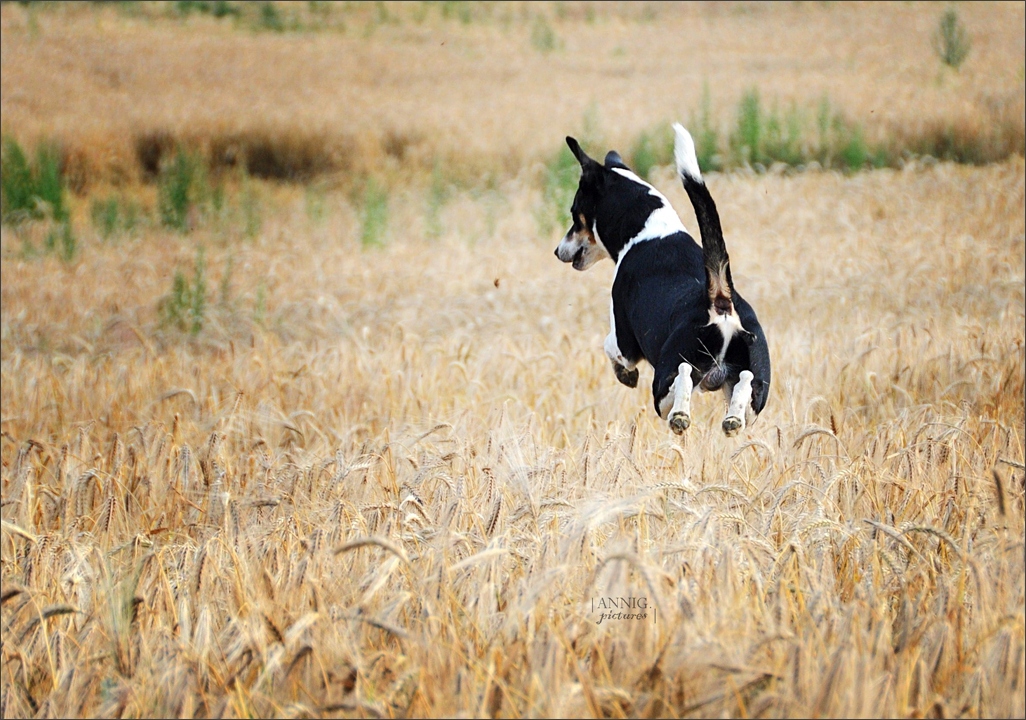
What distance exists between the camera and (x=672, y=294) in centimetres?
429

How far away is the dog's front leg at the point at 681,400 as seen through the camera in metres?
3.69

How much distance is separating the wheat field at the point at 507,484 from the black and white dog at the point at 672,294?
25 centimetres

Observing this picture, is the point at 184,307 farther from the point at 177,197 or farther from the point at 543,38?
the point at 543,38

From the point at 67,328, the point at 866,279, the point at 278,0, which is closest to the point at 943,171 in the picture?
the point at 866,279

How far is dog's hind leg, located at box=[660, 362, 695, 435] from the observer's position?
3.69 meters

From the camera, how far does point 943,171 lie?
15.0m

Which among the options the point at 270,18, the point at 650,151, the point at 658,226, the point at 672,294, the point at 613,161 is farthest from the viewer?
the point at 270,18

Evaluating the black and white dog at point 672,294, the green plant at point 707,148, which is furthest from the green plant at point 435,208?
the black and white dog at point 672,294

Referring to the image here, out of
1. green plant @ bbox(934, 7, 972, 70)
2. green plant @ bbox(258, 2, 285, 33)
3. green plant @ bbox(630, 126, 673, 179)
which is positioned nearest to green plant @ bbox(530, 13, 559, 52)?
green plant @ bbox(258, 2, 285, 33)

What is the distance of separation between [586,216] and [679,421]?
70.0 inches

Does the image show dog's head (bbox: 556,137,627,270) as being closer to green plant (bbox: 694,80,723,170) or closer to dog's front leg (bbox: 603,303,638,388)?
dog's front leg (bbox: 603,303,638,388)

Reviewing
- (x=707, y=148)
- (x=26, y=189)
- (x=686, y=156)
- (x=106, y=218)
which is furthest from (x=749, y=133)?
(x=686, y=156)

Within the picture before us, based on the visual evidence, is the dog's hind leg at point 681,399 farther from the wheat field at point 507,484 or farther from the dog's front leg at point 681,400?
the wheat field at point 507,484

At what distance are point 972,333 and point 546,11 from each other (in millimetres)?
22695
